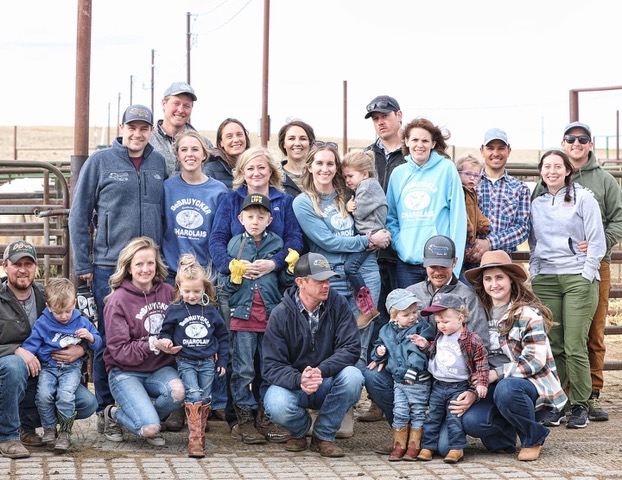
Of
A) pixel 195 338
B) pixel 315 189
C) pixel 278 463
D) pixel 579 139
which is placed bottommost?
pixel 278 463

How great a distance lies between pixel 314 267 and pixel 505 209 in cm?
177

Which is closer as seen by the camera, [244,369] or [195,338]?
[195,338]

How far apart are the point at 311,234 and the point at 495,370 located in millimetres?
1519

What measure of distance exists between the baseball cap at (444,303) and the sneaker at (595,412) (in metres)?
1.79

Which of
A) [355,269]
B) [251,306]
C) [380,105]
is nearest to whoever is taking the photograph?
[251,306]

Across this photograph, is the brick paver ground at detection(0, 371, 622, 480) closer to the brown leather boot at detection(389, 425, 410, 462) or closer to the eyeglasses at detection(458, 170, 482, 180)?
the brown leather boot at detection(389, 425, 410, 462)

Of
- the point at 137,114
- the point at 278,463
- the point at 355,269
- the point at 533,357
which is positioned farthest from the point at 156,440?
the point at 533,357

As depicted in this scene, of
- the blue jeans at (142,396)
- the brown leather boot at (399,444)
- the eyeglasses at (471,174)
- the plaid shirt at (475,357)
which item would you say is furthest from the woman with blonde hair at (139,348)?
the eyeglasses at (471,174)

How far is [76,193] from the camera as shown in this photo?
251 inches

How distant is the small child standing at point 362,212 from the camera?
20.8 ft

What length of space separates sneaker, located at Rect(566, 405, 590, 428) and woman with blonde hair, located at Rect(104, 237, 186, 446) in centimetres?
282

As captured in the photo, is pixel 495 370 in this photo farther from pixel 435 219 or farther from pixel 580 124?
pixel 580 124

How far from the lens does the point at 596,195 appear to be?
22.6 ft

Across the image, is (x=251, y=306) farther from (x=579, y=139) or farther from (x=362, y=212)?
(x=579, y=139)
